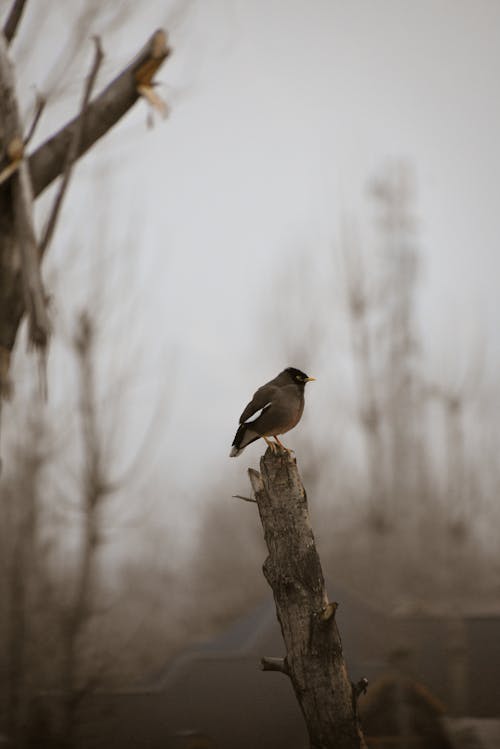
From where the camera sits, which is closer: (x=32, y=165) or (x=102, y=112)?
(x=32, y=165)

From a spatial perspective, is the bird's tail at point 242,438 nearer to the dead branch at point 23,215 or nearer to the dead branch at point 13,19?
the dead branch at point 23,215

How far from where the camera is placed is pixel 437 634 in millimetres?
10461

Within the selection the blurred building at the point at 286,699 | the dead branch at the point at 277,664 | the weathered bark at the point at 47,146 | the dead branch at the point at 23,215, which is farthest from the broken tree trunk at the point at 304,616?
the blurred building at the point at 286,699

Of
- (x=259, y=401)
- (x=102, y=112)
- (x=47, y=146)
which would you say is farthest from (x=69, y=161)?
(x=259, y=401)

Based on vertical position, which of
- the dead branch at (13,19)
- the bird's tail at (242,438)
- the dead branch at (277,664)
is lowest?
the dead branch at (277,664)

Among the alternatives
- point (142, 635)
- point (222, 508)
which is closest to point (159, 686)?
point (142, 635)

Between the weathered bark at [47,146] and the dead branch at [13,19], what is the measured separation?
69 cm

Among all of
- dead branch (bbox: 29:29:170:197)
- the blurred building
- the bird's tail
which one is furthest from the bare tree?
the blurred building

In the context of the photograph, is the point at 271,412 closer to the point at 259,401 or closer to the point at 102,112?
the point at 259,401

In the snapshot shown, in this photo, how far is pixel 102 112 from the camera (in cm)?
538

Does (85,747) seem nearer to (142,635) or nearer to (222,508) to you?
(142,635)

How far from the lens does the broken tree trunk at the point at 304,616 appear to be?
13.1ft

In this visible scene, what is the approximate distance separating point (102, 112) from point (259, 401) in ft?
7.63

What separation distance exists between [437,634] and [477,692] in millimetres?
1828
